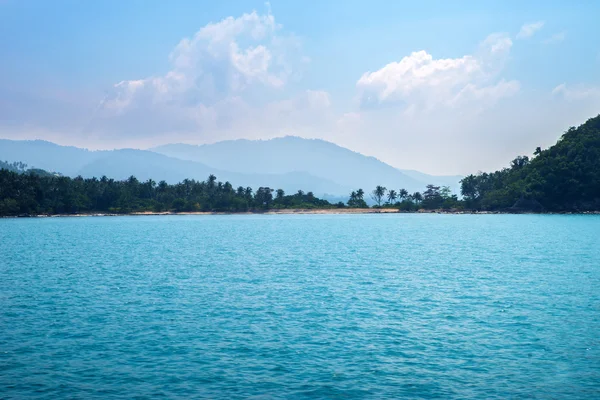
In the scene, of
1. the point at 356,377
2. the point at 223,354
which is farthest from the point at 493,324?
the point at 223,354

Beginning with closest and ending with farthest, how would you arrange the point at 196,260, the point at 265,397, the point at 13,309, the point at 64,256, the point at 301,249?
1. the point at 265,397
2. the point at 13,309
3. the point at 196,260
4. the point at 64,256
5. the point at 301,249

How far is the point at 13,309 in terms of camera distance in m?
32.1

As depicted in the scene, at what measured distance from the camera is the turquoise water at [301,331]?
1923 centimetres

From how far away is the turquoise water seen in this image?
19.2 m

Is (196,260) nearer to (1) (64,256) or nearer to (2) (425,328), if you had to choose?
(1) (64,256)

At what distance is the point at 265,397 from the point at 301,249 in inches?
2283

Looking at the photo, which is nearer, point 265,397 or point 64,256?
point 265,397

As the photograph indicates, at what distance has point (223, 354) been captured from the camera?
23016mm

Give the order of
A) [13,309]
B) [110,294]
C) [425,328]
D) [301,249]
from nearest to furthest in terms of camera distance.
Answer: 1. [425,328]
2. [13,309]
3. [110,294]
4. [301,249]

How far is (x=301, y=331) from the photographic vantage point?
2670cm

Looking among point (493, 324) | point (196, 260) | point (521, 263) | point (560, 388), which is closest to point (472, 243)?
point (521, 263)

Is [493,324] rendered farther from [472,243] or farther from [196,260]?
[472,243]

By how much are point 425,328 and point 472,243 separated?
209 feet

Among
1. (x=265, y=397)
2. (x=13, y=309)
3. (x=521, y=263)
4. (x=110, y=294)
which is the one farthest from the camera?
(x=521, y=263)
